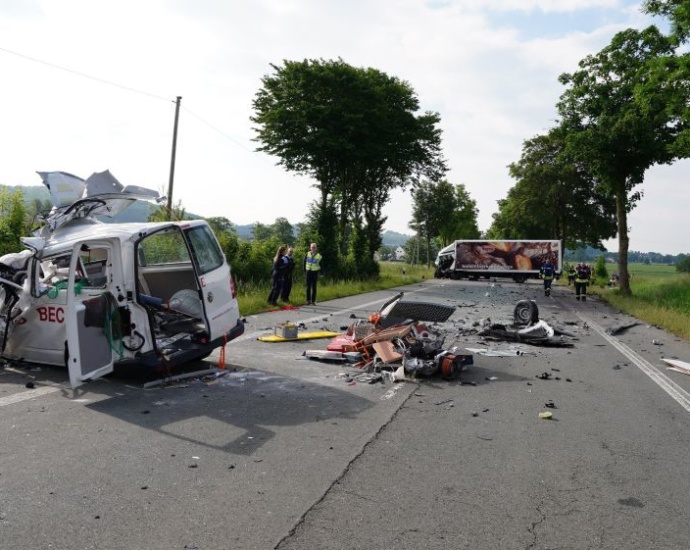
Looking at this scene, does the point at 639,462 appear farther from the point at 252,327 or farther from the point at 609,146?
the point at 609,146

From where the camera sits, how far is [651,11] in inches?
886

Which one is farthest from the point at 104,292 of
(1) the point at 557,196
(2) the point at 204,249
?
(1) the point at 557,196

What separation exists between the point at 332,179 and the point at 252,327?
24189mm

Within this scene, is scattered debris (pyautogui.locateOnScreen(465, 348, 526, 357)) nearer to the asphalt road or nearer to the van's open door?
the asphalt road

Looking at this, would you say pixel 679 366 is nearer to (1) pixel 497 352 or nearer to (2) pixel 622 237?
(1) pixel 497 352

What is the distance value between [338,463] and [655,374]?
6.40 meters

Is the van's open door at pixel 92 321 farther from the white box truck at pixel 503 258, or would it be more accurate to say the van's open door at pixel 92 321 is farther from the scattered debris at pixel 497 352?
the white box truck at pixel 503 258

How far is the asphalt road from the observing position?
3480 mm

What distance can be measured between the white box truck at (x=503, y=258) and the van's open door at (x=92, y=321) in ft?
137

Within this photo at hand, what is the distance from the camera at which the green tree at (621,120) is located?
26344 mm

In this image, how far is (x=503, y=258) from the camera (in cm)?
4719

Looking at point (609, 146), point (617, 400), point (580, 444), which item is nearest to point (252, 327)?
point (617, 400)

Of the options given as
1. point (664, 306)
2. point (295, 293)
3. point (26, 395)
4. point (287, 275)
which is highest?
point (287, 275)

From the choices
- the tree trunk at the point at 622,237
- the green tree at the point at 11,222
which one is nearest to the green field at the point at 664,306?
the tree trunk at the point at 622,237
